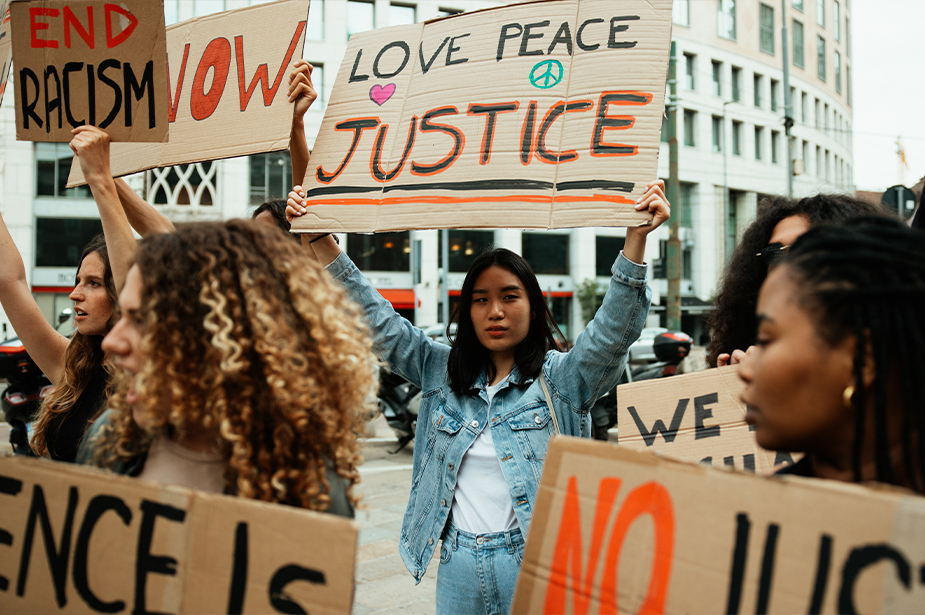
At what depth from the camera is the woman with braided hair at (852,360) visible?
3.11 feet

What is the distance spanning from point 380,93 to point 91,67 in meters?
0.88

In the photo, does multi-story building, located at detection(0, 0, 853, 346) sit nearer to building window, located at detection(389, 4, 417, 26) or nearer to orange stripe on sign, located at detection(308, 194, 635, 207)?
building window, located at detection(389, 4, 417, 26)

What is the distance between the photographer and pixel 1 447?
7348mm

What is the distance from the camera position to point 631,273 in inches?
76.4

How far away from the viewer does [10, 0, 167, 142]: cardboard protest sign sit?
192 cm

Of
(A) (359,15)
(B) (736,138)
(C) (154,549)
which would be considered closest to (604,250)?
(B) (736,138)

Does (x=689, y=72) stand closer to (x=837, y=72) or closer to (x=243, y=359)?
(x=837, y=72)

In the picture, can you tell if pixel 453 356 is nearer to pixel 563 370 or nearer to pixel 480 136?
pixel 563 370

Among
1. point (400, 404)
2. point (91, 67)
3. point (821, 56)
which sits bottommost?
point (400, 404)

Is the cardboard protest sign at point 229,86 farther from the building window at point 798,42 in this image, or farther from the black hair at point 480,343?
the building window at point 798,42

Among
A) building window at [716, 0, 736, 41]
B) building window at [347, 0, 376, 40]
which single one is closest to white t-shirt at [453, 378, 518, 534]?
building window at [347, 0, 376, 40]

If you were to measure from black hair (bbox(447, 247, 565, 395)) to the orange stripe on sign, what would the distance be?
0.82ft

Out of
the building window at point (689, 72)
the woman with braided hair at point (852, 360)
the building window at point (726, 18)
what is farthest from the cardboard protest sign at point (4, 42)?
the building window at point (726, 18)

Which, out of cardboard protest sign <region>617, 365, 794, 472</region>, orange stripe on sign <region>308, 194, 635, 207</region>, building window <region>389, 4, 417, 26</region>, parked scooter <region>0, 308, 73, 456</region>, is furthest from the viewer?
building window <region>389, 4, 417, 26</region>
